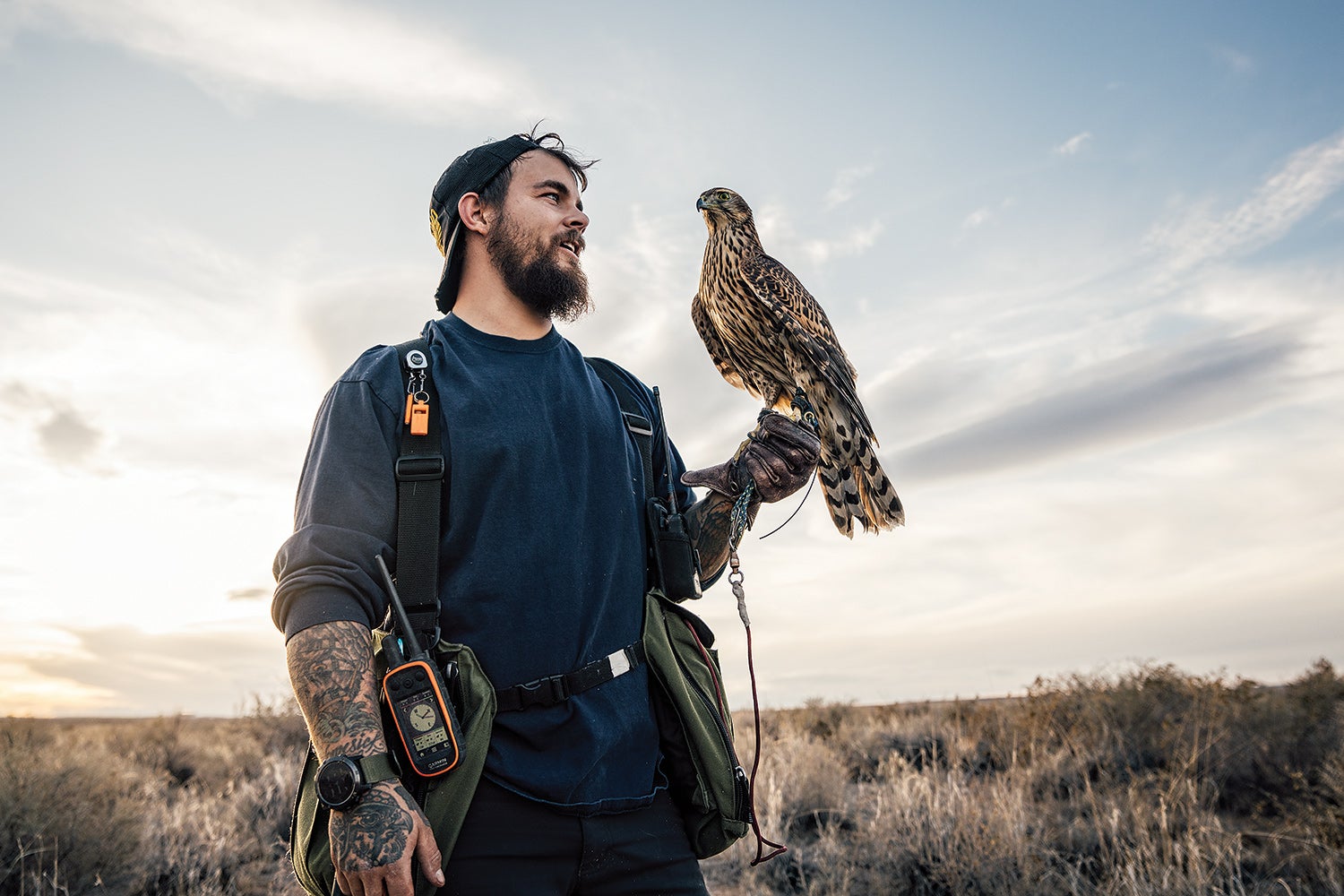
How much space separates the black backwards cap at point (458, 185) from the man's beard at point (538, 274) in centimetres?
15

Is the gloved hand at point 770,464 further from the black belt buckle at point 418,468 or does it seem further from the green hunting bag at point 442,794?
the green hunting bag at point 442,794

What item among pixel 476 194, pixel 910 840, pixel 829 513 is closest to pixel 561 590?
pixel 476 194

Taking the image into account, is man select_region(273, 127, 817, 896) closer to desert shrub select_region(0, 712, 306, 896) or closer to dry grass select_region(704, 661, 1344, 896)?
dry grass select_region(704, 661, 1344, 896)

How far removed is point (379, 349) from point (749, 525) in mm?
1151

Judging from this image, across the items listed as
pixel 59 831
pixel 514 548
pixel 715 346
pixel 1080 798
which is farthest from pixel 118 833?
pixel 1080 798

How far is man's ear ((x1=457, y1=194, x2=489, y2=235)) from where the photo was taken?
2871mm

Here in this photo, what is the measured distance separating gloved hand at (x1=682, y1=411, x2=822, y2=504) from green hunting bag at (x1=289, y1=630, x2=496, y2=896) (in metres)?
0.87

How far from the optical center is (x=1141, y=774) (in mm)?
8250

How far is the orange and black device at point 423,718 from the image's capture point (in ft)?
6.35

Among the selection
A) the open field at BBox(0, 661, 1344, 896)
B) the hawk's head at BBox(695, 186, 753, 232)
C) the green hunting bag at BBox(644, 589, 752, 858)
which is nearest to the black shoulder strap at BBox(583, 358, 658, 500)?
the green hunting bag at BBox(644, 589, 752, 858)

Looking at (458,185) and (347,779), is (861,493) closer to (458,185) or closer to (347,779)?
(458,185)

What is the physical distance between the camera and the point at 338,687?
1943 mm

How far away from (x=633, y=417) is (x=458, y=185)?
94 cm

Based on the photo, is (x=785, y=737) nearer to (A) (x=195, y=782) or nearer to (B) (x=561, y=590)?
(A) (x=195, y=782)
